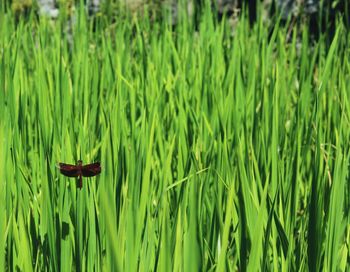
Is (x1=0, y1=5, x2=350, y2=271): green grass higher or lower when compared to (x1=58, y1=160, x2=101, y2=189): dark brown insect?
lower

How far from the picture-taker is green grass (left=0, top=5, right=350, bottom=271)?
2.71 ft

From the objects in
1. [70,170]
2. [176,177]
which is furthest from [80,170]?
[176,177]

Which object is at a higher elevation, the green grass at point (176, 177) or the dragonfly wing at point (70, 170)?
the dragonfly wing at point (70, 170)

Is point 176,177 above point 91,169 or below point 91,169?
below

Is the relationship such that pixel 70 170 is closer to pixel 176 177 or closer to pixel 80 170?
pixel 80 170

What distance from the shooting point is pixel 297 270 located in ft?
2.92

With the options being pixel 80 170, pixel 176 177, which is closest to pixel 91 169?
pixel 80 170

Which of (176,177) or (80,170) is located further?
(176,177)

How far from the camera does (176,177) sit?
4.28 ft

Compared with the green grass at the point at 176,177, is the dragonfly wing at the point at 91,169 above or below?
above

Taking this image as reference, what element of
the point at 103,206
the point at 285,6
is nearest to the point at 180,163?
the point at 103,206

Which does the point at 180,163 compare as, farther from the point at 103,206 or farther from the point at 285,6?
the point at 285,6

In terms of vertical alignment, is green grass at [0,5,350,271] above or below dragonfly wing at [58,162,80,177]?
below

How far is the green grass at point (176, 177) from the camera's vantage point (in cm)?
83
